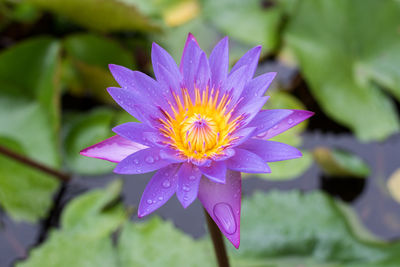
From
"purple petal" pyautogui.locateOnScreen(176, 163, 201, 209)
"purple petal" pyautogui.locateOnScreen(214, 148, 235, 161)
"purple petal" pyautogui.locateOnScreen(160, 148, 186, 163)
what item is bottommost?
"purple petal" pyautogui.locateOnScreen(176, 163, 201, 209)

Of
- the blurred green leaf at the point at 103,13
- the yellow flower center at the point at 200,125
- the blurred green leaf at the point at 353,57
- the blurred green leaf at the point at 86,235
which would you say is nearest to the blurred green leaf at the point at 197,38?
the blurred green leaf at the point at 103,13

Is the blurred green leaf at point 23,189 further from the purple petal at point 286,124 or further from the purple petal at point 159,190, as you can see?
the purple petal at point 286,124

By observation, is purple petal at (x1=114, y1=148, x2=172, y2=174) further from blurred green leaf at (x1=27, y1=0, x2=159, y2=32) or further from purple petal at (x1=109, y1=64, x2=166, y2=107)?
blurred green leaf at (x1=27, y1=0, x2=159, y2=32)

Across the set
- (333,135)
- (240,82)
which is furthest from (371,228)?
(240,82)

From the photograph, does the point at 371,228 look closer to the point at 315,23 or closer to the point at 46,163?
the point at 315,23

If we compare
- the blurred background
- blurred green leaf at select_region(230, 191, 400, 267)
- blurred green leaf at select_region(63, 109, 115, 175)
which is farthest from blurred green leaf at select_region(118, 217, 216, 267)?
blurred green leaf at select_region(63, 109, 115, 175)

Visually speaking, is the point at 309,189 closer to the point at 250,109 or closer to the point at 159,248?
the point at 159,248
